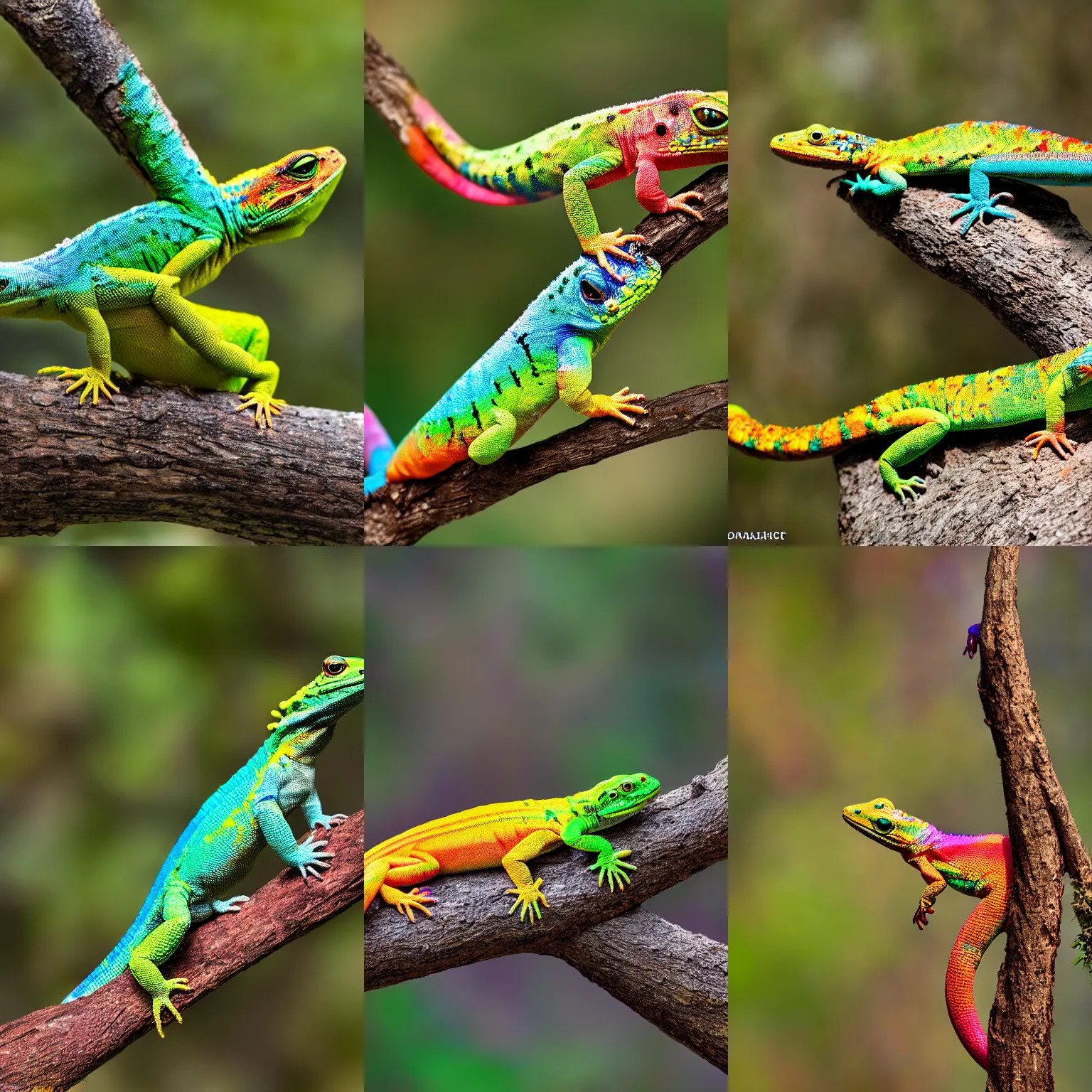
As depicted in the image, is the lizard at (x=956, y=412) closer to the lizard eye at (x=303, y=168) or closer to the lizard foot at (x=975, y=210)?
the lizard foot at (x=975, y=210)

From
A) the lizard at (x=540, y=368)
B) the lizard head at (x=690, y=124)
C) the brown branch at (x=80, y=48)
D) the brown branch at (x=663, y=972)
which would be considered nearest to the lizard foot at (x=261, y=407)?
the lizard at (x=540, y=368)

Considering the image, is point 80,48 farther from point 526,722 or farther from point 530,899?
point 530,899

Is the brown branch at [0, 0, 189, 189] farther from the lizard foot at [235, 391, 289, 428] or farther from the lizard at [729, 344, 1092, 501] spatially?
the lizard at [729, 344, 1092, 501]

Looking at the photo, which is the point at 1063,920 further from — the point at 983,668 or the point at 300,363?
the point at 300,363

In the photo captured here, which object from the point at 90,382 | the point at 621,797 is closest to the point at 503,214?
the point at 90,382

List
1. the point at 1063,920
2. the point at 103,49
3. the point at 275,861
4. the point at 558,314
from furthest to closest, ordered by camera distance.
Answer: the point at 1063,920 < the point at 275,861 < the point at 558,314 < the point at 103,49

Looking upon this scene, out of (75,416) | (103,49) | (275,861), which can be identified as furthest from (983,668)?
(103,49)
